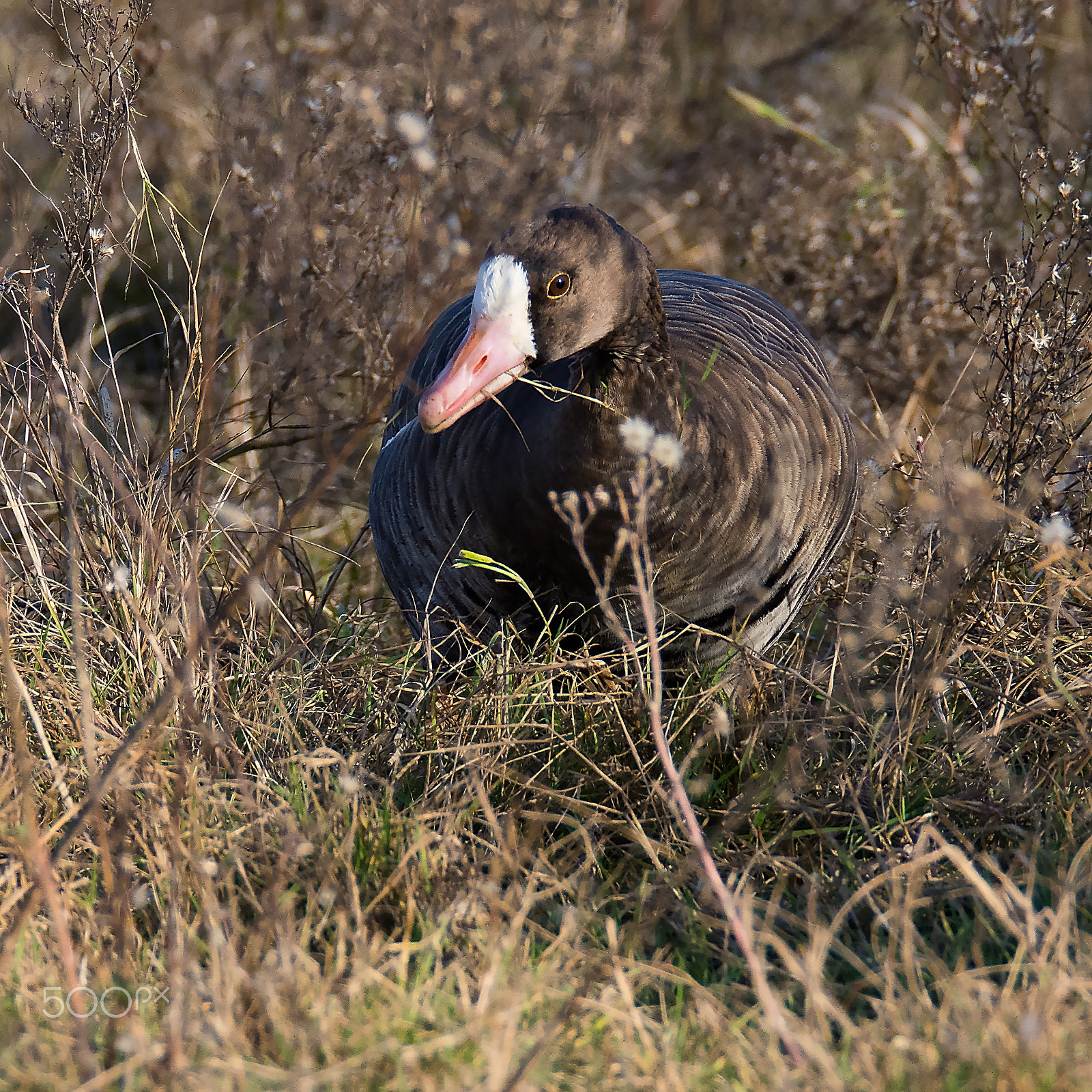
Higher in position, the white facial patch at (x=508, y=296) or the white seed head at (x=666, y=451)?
the white facial patch at (x=508, y=296)

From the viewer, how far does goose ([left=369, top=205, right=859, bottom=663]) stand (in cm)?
276

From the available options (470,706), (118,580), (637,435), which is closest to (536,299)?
(637,435)

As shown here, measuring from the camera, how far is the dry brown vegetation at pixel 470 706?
1.98 metres

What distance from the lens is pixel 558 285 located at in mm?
2760

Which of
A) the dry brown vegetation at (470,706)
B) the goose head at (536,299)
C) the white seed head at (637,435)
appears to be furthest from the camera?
the goose head at (536,299)

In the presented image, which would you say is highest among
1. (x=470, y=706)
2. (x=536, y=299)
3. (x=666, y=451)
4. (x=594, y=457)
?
(x=536, y=299)

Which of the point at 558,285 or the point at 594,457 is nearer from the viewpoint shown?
the point at 558,285

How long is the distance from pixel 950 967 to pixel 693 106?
19.1 ft

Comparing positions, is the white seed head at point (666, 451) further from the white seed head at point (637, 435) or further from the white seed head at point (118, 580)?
the white seed head at point (118, 580)

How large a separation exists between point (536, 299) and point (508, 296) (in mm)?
66
